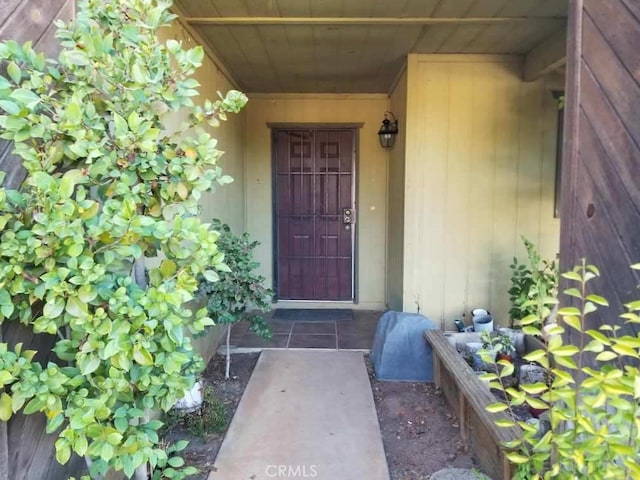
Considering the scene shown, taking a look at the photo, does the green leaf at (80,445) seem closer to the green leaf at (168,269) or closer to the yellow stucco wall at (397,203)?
the green leaf at (168,269)

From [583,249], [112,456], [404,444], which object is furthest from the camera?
[404,444]

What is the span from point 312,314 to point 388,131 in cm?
210

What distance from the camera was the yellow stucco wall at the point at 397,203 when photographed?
3734 millimetres

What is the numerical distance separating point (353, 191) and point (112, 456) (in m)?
4.08

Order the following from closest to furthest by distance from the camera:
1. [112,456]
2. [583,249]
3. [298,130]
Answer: [112,456] → [583,249] → [298,130]

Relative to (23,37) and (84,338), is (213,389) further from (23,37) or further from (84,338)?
(23,37)

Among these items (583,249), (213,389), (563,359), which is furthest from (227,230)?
(563,359)

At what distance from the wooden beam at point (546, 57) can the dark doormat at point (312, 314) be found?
2.83m

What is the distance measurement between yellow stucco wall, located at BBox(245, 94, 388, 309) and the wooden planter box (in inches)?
83.4

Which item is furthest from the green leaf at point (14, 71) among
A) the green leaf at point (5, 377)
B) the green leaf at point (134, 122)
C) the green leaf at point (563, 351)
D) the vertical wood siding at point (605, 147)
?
the vertical wood siding at point (605, 147)

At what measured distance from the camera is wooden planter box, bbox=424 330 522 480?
1.75 meters

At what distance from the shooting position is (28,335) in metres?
1.17

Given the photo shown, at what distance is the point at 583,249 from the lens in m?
1.35

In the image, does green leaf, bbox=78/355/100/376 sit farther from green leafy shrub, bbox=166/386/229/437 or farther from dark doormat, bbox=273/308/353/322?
dark doormat, bbox=273/308/353/322
